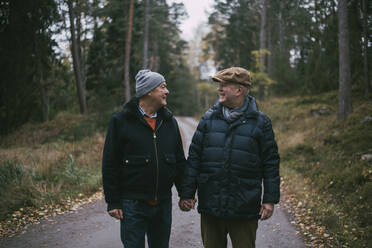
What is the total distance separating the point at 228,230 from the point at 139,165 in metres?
1.11

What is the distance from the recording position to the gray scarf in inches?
116

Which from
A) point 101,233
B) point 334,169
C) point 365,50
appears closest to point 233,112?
point 101,233

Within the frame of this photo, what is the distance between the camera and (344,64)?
11.8 metres

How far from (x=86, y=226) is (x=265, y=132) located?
164 inches

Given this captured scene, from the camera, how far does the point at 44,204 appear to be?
21.5 feet

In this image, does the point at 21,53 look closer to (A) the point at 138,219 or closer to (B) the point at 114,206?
(B) the point at 114,206

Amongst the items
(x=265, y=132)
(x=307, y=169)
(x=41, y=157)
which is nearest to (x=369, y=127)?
(x=307, y=169)

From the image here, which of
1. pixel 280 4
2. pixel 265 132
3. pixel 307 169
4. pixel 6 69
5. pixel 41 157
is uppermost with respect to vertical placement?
pixel 280 4

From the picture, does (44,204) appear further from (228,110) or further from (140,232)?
(228,110)

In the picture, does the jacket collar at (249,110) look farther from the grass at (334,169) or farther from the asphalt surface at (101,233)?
the grass at (334,169)

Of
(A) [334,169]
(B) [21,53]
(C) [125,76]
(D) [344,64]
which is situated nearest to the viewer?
(A) [334,169]

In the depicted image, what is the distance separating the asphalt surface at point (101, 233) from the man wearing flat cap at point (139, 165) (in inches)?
80.5

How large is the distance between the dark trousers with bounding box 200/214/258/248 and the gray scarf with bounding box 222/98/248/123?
0.99 metres

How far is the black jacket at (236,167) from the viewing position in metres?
2.86
